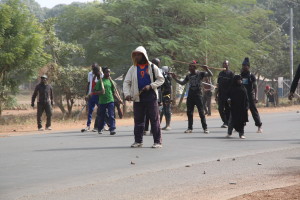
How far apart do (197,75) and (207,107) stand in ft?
41.7

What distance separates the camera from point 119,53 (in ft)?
95.2

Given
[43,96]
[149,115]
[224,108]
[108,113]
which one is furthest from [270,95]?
[149,115]

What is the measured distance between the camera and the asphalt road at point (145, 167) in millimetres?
7293

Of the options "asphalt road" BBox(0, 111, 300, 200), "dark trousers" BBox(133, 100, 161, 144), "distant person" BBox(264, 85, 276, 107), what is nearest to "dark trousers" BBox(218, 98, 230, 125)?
"asphalt road" BBox(0, 111, 300, 200)

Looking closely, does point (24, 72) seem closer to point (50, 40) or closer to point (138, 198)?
point (50, 40)

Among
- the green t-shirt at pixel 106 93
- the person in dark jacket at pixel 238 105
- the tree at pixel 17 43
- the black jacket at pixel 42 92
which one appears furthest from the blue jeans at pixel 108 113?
the tree at pixel 17 43

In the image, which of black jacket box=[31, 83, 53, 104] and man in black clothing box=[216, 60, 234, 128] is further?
black jacket box=[31, 83, 53, 104]

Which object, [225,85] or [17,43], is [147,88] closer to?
[225,85]

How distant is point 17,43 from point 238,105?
40.3 ft

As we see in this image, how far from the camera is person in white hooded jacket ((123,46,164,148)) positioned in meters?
11.6

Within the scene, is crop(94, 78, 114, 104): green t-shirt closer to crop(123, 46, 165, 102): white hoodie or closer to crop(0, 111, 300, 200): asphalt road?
crop(0, 111, 300, 200): asphalt road

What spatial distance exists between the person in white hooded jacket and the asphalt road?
59 centimetres

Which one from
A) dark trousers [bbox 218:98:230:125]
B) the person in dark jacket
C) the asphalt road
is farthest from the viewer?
dark trousers [bbox 218:98:230:125]

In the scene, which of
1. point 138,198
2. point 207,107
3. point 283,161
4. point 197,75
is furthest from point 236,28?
point 138,198
